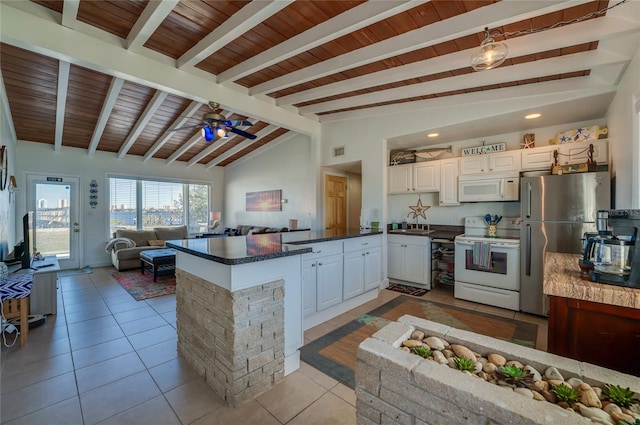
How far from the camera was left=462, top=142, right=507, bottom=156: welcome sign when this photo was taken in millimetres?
4016

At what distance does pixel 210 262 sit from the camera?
202 cm

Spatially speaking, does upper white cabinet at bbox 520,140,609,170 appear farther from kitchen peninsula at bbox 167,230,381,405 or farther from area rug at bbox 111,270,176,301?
area rug at bbox 111,270,176,301

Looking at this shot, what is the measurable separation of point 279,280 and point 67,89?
4549 mm

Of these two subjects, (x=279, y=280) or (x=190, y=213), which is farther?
(x=190, y=213)

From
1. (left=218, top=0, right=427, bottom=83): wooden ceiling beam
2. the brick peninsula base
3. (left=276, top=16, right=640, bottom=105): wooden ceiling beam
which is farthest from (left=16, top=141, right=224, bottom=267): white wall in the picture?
(left=276, top=16, right=640, bottom=105): wooden ceiling beam

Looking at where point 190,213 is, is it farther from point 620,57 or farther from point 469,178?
point 620,57

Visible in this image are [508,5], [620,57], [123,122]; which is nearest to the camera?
[508,5]

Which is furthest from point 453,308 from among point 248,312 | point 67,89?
point 67,89

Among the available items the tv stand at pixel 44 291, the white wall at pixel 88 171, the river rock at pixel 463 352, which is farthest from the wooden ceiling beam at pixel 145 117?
the river rock at pixel 463 352

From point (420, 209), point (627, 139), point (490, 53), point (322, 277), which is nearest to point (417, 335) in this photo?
point (322, 277)

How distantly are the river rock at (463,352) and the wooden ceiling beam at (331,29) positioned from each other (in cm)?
248

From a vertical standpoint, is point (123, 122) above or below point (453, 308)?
→ above

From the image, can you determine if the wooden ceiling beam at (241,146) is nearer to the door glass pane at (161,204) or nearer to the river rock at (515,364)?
the door glass pane at (161,204)

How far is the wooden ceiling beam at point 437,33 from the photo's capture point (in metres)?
2.10
